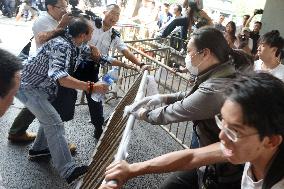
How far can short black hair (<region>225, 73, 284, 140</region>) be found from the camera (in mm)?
1473

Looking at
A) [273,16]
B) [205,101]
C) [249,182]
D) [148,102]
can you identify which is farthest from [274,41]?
[273,16]

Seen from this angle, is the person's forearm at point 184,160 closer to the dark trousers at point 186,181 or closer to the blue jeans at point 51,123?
the dark trousers at point 186,181

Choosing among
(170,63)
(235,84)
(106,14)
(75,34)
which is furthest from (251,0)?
(235,84)

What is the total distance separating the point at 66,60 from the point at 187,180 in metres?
1.73

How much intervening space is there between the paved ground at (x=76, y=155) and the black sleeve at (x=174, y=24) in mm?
4109

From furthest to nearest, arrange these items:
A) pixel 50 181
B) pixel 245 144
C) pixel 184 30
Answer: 1. pixel 184 30
2. pixel 50 181
3. pixel 245 144

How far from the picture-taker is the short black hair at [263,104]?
147 cm

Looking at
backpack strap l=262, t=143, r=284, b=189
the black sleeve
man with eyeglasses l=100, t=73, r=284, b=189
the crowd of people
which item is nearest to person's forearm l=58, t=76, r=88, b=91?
the crowd of people

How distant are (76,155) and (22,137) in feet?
2.56

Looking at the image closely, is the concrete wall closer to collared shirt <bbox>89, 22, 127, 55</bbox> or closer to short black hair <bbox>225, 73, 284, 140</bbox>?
collared shirt <bbox>89, 22, 127, 55</bbox>

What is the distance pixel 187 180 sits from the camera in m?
2.58

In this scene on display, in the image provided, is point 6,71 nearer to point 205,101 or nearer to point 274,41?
point 205,101

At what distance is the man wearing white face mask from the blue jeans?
3.83ft

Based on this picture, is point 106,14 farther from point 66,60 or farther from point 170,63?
point 170,63
